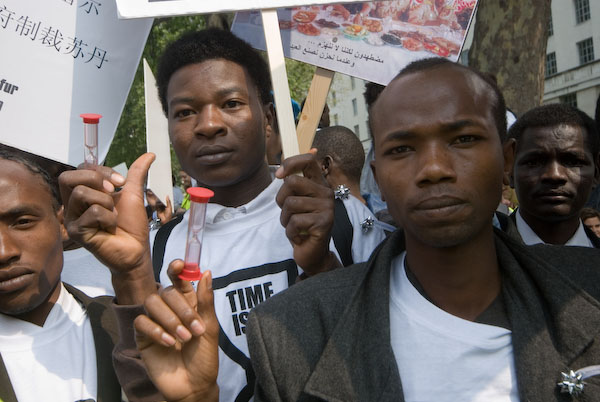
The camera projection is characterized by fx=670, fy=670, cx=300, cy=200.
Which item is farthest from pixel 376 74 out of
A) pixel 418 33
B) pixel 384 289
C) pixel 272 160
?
pixel 384 289

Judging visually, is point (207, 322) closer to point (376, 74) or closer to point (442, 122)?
point (442, 122)

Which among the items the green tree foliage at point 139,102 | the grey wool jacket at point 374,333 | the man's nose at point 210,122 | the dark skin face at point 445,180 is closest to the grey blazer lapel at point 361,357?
the grey wool jacket at point 374,333

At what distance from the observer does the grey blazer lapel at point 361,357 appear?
163 cm

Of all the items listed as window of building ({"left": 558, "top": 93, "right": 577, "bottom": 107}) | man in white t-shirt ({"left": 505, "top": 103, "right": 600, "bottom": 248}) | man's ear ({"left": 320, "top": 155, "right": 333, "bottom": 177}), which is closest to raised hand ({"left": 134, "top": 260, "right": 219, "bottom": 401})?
man in white t-shirt ({"left": 505, "top": 103, "right": 600, "bottom": 248})

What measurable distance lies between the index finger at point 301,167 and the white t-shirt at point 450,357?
0.57 meters

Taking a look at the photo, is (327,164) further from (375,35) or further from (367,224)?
(367,224)

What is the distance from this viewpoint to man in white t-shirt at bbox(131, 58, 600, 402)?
165cm

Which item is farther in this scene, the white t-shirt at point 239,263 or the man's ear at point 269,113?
the man's ear at point 269,113

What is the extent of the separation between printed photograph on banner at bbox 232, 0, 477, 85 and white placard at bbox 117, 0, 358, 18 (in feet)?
1.18

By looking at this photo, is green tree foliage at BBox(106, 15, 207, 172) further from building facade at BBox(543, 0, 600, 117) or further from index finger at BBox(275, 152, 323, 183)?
building facade at BBox(543, 0, 600, 117)

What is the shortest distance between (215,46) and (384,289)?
121 cm

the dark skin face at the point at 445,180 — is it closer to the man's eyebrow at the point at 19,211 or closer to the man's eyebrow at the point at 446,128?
the man's eyebrow at the point at 446,128

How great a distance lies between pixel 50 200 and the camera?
7.54 ft

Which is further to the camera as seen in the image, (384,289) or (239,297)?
(239,297)
